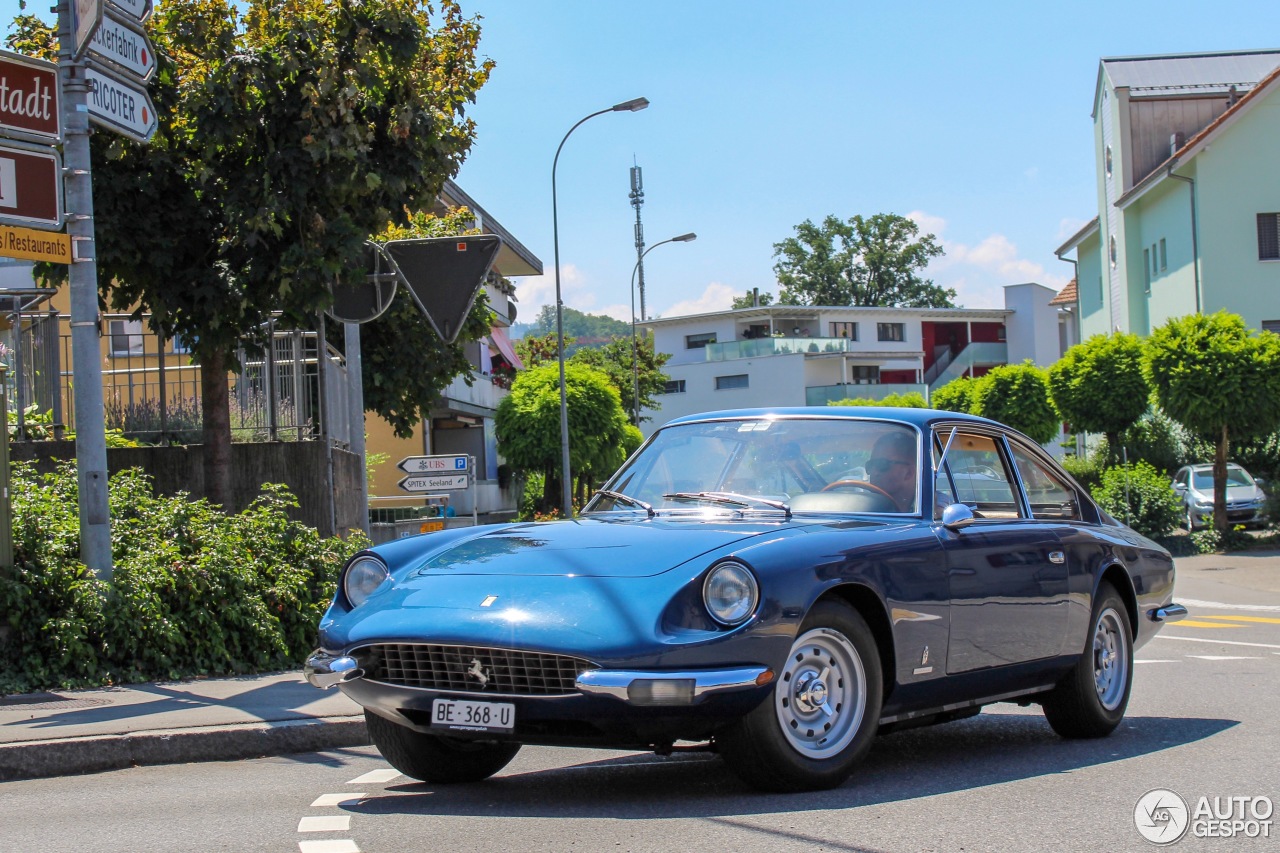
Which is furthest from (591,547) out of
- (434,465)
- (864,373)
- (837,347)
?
(864,373)

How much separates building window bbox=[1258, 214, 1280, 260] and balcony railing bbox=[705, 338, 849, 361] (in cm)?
3740

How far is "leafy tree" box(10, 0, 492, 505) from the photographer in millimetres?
11617

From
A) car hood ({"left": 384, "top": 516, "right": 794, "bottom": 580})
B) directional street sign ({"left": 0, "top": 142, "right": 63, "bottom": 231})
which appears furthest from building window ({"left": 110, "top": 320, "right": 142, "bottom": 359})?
car hood ({"left": 384, "top": 516, "right": 794, "bottom": 580})

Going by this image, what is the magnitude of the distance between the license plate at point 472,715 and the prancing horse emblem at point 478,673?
0.08m

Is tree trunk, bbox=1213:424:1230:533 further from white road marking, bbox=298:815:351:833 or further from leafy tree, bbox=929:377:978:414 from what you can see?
white road marking, bbox=298:815:351:833

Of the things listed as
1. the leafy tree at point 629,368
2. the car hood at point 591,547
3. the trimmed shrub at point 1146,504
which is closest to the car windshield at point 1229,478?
the trimmed shrub at point 1146,504

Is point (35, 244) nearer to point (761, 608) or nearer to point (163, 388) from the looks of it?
point (163, 388)

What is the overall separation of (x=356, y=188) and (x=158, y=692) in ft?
15.7

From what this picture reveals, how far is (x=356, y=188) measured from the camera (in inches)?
465

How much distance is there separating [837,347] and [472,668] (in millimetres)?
73982

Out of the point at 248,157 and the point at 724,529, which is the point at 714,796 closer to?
the point at 724,529

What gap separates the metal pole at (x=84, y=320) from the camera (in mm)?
9055

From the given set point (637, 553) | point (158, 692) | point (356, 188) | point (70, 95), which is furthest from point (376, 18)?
point (637, 553)

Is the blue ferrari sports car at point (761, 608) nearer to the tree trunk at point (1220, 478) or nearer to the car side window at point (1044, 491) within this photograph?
the car side window at point (1044, 491)
